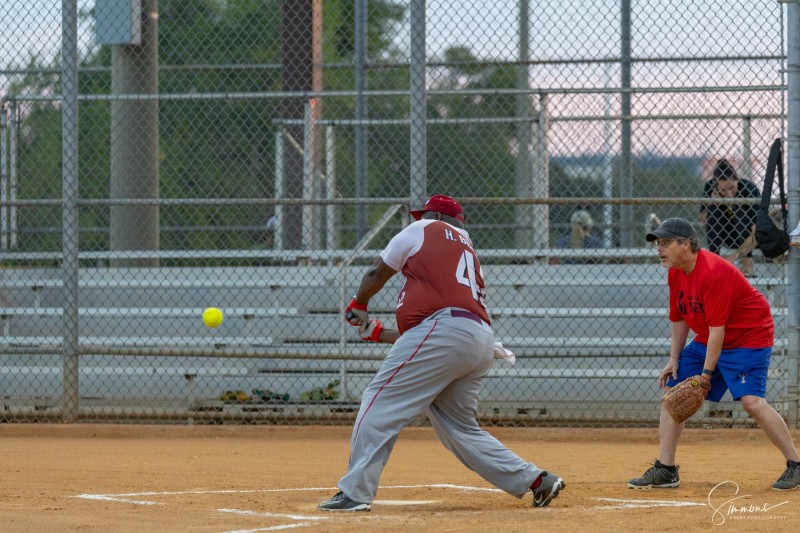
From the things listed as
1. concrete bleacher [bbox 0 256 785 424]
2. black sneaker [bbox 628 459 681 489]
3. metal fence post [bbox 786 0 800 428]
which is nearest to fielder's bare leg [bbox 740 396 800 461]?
black sneaker [bbox 628 459 681 489]

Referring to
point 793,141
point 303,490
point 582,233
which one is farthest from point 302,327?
point 793,141

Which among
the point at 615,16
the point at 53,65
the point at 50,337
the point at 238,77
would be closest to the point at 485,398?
the point at 615,16

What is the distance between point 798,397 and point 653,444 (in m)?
1.24

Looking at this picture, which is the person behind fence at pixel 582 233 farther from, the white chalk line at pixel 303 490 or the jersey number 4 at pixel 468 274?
the jersey number 4 at pixel 468 274

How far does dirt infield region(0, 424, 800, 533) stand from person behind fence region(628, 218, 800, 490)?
0.92 feet

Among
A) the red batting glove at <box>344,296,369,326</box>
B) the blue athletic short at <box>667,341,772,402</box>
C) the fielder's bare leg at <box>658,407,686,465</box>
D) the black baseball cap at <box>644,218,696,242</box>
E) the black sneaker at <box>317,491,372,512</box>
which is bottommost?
the black sneaker at <box>317,491,372,512</box>

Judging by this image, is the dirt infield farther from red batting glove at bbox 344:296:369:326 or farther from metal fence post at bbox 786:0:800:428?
metal fence post at bbox 786:0:800:428

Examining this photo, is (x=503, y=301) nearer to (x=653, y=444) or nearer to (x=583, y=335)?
(x=583, y=335)

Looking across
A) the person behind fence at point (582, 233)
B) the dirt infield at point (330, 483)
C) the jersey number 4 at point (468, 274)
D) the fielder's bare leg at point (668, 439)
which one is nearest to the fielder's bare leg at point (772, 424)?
the dirt infield at point (330, 483)

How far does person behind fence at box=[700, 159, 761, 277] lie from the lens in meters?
10.1

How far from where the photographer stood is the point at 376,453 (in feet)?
18.6

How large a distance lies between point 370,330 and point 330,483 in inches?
66.3

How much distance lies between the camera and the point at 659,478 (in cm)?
661

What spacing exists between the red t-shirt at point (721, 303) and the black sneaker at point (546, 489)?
4.48ft
